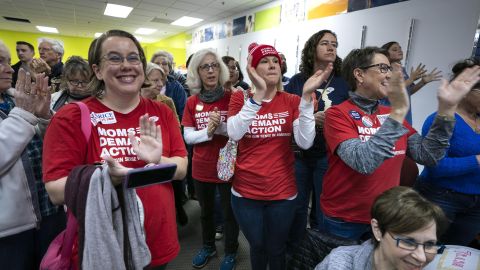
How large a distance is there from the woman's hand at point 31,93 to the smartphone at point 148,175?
0.63 metres

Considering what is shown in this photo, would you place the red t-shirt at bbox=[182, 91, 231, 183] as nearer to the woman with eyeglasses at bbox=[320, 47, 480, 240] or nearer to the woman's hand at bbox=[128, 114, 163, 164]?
the woman with eyeglasses at bbox=[320, 47, 480, 240]

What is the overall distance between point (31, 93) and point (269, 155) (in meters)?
1.13

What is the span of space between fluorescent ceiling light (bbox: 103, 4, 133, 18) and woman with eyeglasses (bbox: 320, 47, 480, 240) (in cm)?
778

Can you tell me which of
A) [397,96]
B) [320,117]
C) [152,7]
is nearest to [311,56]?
[320,117]

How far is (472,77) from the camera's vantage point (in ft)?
3.59

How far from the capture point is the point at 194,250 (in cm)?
241

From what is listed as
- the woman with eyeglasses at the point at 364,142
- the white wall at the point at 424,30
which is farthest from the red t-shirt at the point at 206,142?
the white wall at the point at 424,30

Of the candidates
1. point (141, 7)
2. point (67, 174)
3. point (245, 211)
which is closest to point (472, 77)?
point (245, 211)

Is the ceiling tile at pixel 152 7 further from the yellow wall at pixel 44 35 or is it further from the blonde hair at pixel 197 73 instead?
the yellow wall at pixel 44 35

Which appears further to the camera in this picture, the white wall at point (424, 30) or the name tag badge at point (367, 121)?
the white wall at point (424, 30)

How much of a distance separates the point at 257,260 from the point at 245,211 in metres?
0.32

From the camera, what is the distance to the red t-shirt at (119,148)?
94 centimetres

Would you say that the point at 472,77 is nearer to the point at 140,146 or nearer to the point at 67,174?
the point at 140,146

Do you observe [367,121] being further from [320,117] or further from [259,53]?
[259,53]
